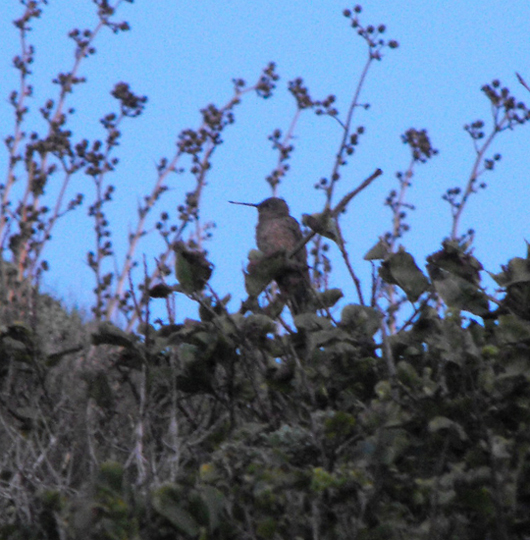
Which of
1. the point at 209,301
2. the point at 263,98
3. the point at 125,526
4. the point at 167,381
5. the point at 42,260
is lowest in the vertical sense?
the point at 125,526

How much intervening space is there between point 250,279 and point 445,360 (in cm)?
84

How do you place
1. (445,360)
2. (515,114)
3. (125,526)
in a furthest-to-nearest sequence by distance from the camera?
1. (515,114)
2. (445,360)
3. (125,526)

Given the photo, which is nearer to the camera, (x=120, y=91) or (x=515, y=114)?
(x=515, y=114)

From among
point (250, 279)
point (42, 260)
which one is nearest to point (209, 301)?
point (250, 279)

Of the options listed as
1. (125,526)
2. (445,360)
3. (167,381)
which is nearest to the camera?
(125,526)

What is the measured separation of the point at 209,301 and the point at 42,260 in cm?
384

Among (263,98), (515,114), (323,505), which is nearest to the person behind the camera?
(323,505)

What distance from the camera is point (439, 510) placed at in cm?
212

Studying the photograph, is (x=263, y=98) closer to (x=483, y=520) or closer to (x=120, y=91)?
(x=120, y=91)

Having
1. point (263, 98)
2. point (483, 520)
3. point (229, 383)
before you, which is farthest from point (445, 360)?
point (263, 98)

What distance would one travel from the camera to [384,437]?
2.21m

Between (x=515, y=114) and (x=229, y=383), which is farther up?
(x=515, y=114)

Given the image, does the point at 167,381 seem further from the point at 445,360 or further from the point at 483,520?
the point at 483,520

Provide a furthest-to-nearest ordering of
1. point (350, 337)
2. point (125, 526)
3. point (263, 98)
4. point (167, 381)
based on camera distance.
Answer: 1. point (263, 98)
2. point (167, 381)
3. point (350, 337)
4. point (125, 526)
